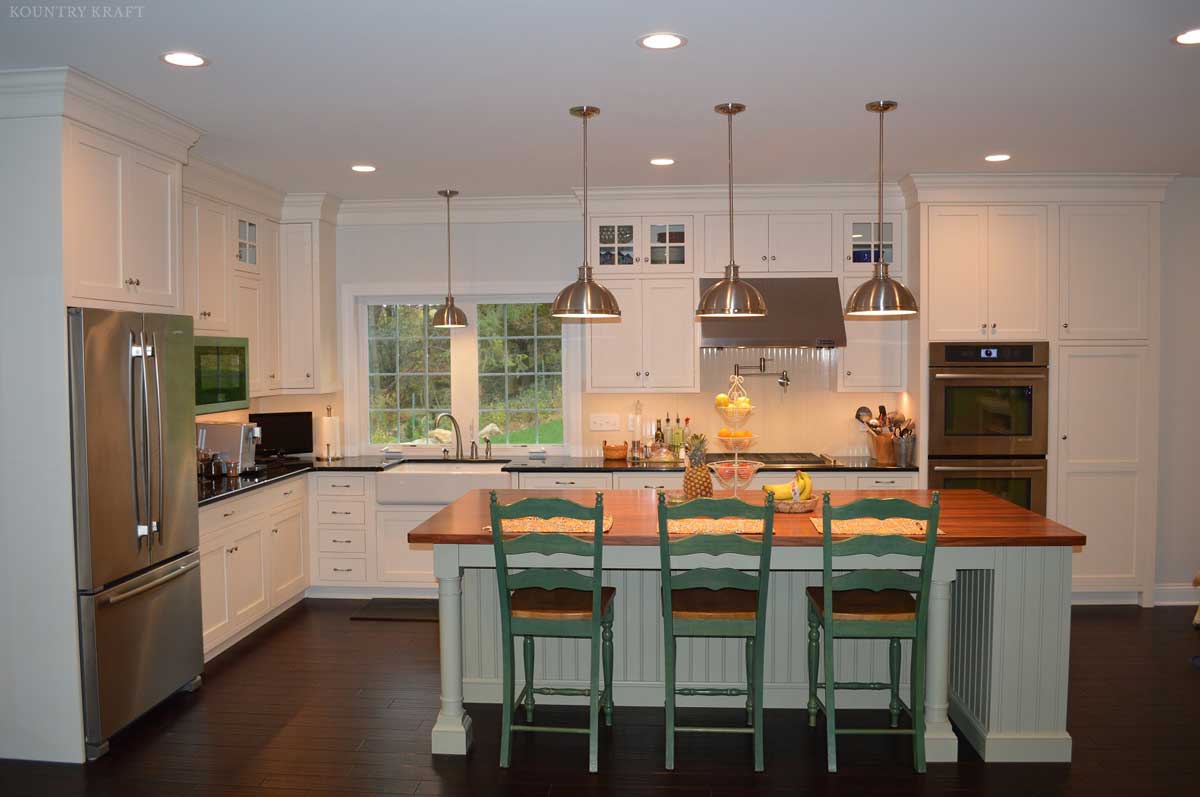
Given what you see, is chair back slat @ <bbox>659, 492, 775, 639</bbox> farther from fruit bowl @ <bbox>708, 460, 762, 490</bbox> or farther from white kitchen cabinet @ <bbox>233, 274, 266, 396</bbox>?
white kitchen cabinet @ <bbox>233, 274, 266, 396</bbox>

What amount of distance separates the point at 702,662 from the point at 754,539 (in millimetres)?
871

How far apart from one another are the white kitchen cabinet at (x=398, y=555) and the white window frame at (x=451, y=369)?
685mm

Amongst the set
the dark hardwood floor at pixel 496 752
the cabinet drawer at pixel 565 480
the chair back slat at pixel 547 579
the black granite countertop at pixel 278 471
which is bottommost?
the dark hardwood floor at pixel 496 752

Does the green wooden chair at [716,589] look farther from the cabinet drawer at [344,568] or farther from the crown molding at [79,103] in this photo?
the cabinet drawer at [344,568]

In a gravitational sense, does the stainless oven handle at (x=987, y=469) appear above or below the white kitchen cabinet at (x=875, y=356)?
below

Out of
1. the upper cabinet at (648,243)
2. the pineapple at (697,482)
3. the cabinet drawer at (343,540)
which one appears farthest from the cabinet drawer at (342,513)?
the pineapple at (697,482)

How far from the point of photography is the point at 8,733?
3580 millimetres

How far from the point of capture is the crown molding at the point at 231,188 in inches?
196

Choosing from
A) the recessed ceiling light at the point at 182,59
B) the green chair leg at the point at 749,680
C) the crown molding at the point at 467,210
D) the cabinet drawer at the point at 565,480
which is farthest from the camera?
the crown molding at the point at 467,210

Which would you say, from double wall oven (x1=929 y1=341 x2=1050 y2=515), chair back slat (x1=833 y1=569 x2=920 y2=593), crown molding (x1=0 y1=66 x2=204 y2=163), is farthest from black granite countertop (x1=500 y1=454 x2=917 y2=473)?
crown molding (x1=0 y1=66 x2=204 y2=163)

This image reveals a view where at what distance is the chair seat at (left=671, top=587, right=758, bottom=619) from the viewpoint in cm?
341

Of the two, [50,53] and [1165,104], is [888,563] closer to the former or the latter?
[1165,104]

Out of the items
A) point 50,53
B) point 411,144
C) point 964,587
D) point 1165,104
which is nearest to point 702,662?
point 964,587

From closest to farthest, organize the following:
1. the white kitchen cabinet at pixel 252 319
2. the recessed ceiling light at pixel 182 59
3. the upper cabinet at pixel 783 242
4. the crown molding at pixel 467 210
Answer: the recessed ceiling light at pixel 182 59 < the white kitchen cabinet at pixel 252 319 < the upper cabinet at pixel 783 242 < the crown molding at pixel 467 210
